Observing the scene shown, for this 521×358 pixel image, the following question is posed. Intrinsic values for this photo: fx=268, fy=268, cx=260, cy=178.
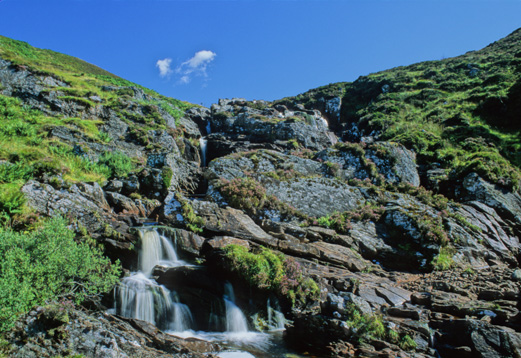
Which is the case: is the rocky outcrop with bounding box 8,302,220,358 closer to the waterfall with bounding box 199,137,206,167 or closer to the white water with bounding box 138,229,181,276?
the white water with bounding box 138,229,181,276

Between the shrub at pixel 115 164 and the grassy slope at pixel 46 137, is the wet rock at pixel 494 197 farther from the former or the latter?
the grassy slope at pixel 46 137

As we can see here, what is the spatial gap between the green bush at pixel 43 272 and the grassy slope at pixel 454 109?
3023 centimetres

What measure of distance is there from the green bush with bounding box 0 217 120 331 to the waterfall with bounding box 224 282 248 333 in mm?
4583

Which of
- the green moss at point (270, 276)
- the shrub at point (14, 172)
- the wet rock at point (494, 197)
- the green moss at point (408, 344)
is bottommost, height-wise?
the green moss at point (408, 344)

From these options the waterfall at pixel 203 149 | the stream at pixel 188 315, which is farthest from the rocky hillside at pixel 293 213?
the stream at pixel 188 315

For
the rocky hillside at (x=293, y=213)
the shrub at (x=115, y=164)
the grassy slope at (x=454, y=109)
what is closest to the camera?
the rocky hillside at (x=293, y=213)

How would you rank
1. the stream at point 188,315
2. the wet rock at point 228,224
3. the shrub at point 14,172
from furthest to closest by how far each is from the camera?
the wet rock at point 228,224
the shrub at point 14,172
the stream at point 188,315

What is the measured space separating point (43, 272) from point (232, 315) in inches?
263

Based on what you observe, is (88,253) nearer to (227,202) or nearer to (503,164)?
(227,202)

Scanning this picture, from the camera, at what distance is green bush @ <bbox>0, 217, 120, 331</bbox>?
6.21 metres

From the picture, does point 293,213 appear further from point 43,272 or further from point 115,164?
point 43,272

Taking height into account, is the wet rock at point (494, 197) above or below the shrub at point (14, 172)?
above

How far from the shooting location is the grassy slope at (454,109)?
103 feet

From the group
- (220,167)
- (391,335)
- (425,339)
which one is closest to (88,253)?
(391,335)
